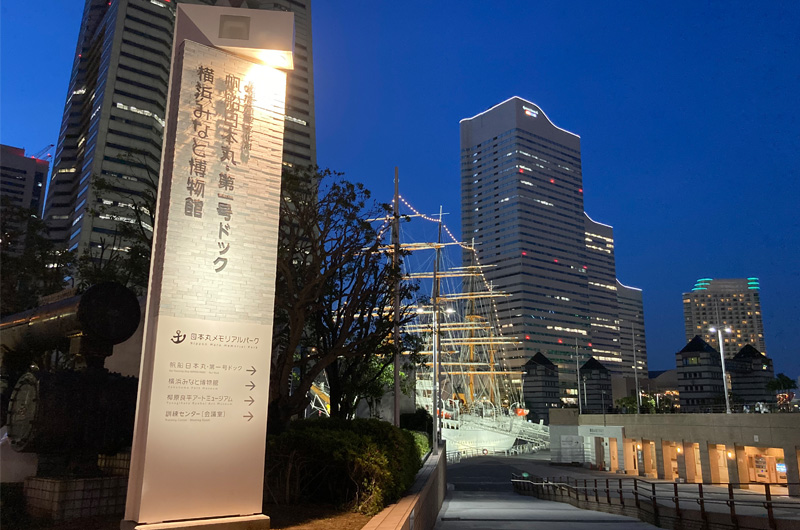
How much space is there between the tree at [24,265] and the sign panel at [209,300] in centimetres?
1493

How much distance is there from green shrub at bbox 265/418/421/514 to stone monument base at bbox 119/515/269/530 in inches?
67.5

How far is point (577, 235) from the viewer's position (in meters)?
177

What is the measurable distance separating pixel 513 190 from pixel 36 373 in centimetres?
16583

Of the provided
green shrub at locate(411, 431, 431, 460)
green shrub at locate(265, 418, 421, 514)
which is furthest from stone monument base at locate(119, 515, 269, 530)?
green shrub at locate(411, 431, 431, 460)

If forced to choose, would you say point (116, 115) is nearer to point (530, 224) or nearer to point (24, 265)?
point (24, 265)

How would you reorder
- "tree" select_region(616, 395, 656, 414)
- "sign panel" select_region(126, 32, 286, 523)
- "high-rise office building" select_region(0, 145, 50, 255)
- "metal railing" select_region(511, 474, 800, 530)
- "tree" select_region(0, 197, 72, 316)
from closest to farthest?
"sign panel" select_region(126, 32, 286, 523) → "metal railing" select_region(511, 474, 800, 530) → "tree" select_region(0, 197, 72, 316) → "tree" select_region(616, 395, 656, 414) → "high-rise office building" select_region(0, 145, 50, 255)

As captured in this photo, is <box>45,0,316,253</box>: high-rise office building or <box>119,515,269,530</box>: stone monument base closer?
<box>119,515,269,530</box>: stone monument base

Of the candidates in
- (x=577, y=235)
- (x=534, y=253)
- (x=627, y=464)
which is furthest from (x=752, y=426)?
(x=577, y=235)

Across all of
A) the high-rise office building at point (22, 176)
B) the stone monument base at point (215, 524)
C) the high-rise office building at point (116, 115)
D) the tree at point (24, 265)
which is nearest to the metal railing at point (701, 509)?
the stone monument base at point (215, 524)

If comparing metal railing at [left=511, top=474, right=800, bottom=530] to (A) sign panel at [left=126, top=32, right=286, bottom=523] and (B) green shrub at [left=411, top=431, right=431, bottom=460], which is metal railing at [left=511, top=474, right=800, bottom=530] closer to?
(B) green shrub at [left=411, top=431, right=431, bottom=460]

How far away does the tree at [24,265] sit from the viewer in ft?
67.2

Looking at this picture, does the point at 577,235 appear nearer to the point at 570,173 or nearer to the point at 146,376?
the point at 570,173

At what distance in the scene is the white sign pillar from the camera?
7535mm

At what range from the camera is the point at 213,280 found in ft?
26.9
